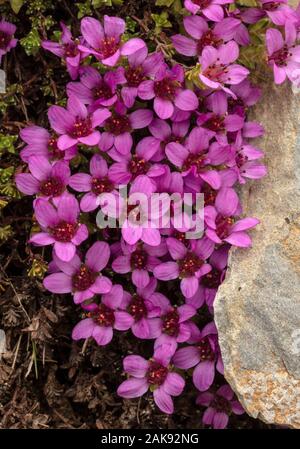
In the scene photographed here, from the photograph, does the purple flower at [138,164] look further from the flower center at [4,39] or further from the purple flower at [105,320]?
the flower center at [4,39]

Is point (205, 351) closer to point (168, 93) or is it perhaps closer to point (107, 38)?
point (168, 93)

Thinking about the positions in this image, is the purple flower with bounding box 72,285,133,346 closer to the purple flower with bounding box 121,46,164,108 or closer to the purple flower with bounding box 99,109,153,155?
the purple flower with bounding box 99,109,153,155

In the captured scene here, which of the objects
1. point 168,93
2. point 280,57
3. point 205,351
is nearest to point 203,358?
point 205,351

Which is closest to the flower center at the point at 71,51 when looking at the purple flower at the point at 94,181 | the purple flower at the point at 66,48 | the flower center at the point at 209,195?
the purple flower at the point at 66,48

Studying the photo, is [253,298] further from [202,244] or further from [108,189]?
[108,189]

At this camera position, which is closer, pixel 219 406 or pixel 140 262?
pixel 140 262

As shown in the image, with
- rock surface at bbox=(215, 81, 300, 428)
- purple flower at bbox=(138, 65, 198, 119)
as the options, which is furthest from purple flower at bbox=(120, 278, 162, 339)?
purple flower at bbox=(138, 65, 198, 119)
